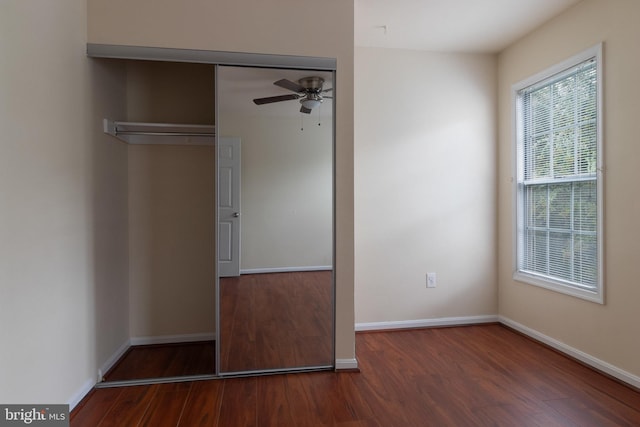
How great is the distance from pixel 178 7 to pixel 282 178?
1.28 meters

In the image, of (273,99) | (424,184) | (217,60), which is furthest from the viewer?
(424,184)

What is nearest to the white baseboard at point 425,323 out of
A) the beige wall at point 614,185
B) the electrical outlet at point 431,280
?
the electrical outlet at point 431,280

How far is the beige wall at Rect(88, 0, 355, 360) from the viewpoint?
6.98ft

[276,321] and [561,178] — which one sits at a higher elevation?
[561,178]

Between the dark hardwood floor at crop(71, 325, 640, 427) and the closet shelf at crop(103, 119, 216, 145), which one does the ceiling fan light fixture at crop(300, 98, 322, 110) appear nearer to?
the closet shelf at crop(103, 119, 216, 145)

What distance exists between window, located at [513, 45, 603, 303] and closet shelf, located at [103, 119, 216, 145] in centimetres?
273

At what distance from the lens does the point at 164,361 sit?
2.49 metres

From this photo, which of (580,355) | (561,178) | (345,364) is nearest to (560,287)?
(580,355)

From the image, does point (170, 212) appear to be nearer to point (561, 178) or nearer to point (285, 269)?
point (285, 269)

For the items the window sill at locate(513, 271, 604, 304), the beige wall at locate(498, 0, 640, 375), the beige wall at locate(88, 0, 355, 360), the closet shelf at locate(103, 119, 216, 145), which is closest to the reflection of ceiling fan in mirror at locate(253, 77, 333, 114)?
the beige wall at locate(88, 0, 355, 360)

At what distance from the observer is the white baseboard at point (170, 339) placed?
275cm

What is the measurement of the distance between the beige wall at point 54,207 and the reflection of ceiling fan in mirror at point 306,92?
1.19 metres

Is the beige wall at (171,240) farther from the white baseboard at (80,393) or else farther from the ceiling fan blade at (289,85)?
the ceiling fan blade at (289,85)

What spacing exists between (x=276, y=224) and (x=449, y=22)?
2.12 meters
